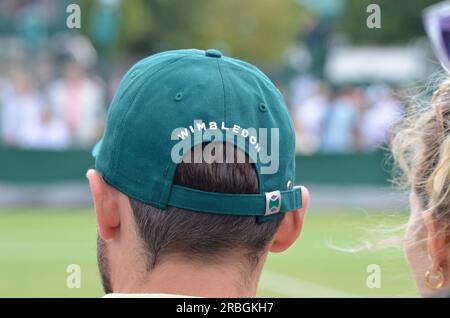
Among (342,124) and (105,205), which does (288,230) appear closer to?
(105,205)

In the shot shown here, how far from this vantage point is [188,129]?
2.17 meters

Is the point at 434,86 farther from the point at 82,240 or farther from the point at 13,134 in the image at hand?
the point at 13,134

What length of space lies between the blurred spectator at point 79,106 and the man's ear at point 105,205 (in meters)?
16.0

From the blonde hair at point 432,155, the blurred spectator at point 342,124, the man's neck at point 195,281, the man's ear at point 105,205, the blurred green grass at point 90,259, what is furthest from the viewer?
the blurred spectator at point 342,124

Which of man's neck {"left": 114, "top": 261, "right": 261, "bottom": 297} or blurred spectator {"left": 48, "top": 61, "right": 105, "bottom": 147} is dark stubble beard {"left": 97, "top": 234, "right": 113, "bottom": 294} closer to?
man's neck {"left": 114, "top": 261, "right": 261, "bottom": 297}

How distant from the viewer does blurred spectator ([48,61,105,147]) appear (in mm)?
18172

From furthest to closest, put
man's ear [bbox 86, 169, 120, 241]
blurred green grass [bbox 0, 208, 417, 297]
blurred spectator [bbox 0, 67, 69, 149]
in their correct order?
blurred spectator [bbox 0, 67, 69, 149] < blurred green grass [bbox 0, 208, 417, 297] < man's ear [bbox 86, 169, 120, 241]

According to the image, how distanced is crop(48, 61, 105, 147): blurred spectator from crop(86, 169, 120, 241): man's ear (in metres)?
16.0

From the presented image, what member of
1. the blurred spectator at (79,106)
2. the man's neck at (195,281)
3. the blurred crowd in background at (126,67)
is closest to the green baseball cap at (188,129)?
the man's neck at (195,281)

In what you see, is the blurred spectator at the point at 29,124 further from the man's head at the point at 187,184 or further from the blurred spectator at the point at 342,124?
the man's head at the point at 187,184

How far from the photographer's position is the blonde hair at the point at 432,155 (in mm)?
2535

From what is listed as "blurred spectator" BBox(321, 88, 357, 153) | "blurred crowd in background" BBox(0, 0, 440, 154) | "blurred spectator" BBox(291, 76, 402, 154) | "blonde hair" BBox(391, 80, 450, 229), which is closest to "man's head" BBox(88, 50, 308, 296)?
"blonde hair" BBox(391, 80, 450, 229)

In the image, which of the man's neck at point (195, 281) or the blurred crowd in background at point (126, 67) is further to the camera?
the blurred crowd in background at point (126, 67)
